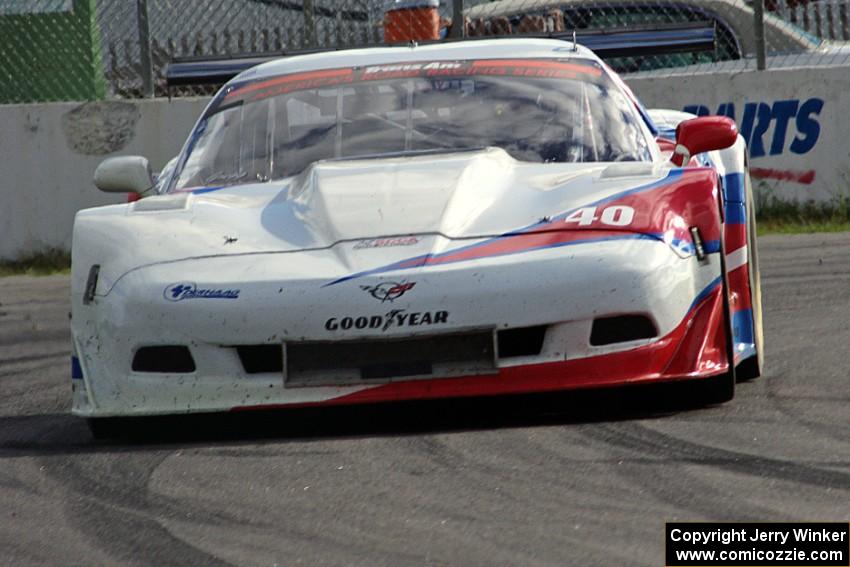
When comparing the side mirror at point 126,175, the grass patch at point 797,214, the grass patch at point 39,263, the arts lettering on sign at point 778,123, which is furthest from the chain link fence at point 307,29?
the side mirror at point 126,175

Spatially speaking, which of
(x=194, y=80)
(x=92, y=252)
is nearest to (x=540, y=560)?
(x=92, y=252)

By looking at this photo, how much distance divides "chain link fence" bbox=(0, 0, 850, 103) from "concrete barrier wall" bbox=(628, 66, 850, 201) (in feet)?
0.66

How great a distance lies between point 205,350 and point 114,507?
0.87 meters

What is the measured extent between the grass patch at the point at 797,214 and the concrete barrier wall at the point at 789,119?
1.8 inches

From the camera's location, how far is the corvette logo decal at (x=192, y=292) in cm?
484

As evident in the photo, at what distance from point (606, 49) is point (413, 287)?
4.82 m

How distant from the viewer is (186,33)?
1200 centimetres

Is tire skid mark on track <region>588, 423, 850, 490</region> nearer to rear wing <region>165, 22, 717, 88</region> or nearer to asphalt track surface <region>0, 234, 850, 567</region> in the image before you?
asphalt track surface <region>0, 234, 850, 567</region>

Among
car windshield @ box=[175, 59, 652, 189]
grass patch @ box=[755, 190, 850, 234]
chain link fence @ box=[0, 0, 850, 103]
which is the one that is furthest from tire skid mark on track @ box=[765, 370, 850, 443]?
chain link fence @ box=[0, 0, 850, 103]

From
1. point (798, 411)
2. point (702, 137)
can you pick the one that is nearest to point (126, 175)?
point (702, 137)

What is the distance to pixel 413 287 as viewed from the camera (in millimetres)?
4723

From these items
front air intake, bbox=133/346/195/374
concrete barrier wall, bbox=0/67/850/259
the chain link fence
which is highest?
front air intake, bbox=133/346/195/374

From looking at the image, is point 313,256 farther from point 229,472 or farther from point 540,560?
point 540,560

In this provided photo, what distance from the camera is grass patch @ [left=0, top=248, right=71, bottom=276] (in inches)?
462
